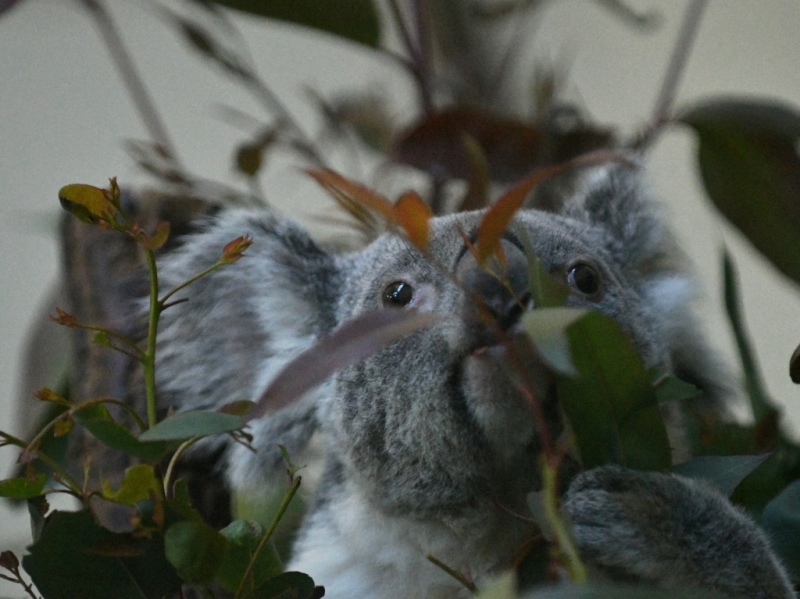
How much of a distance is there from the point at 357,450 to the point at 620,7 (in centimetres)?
112

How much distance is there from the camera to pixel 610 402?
0.84 metres

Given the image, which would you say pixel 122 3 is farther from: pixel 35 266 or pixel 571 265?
pixel 571 265

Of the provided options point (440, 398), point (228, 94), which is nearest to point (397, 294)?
point (440, 398)

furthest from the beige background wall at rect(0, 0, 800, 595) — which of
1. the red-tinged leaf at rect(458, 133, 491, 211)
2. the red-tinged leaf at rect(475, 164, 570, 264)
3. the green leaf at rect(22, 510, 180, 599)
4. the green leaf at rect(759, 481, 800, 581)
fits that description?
the red-tinged leaf at rect(475, 164, 570, 264)

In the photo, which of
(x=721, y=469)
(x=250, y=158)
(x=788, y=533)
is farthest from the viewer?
(x=250, y=158)

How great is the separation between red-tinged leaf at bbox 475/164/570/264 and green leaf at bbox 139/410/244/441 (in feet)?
0.79

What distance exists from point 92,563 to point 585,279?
2.20 feet

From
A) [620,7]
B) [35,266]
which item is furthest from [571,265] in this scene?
[35,266]

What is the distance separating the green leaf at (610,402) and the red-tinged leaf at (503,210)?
0.50ft

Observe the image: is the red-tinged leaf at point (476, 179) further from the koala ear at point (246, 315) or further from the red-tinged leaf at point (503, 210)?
the red-tinged leaf at point (503, 210)

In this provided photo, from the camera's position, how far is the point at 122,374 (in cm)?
166

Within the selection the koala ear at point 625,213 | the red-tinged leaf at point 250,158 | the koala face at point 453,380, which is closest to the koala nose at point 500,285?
the koala face at point 453,380

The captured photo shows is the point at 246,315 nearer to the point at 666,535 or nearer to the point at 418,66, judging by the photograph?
the point at 418,66

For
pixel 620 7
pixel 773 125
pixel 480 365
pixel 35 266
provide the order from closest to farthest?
pixel 480 365
pixel 773 125
pixel 620 7
pixel 35 266
